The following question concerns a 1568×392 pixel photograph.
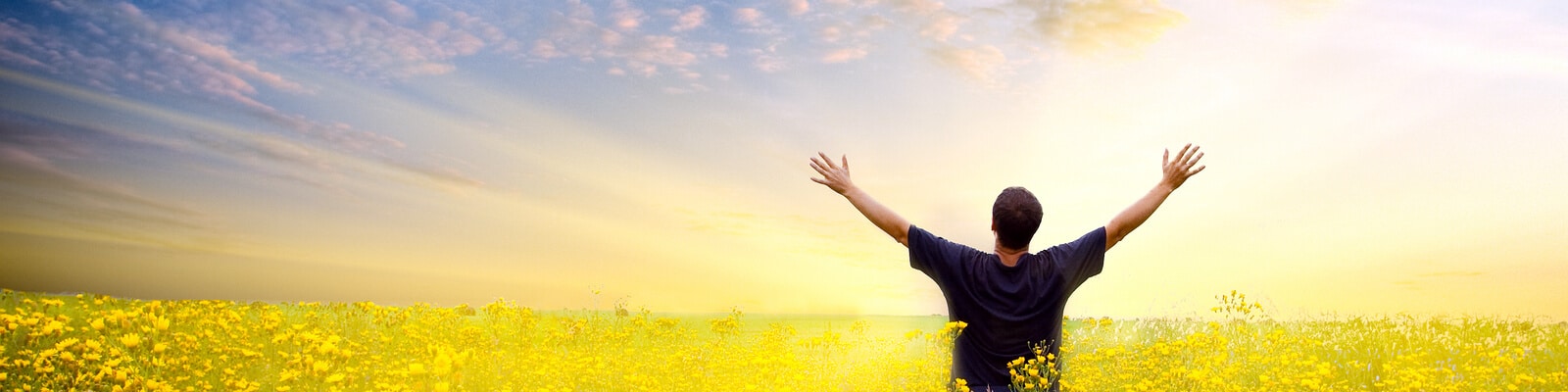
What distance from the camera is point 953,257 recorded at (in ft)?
13.3

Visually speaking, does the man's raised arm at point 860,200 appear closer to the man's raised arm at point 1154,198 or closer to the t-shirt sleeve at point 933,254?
the t-shirt sleeve at point 933,254

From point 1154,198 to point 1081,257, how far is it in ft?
2.03

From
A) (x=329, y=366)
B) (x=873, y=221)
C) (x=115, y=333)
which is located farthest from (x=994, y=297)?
(x=115, y=333)

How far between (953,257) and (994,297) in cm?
24

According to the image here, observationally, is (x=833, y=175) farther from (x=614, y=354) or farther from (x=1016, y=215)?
(x=614, y=354)

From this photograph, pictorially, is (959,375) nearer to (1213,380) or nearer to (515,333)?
(1213,380)

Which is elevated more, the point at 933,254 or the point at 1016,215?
the point at 1016,215

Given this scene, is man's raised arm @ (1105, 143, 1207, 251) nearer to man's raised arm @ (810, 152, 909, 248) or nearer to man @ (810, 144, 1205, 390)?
man @ (810, 144, 1205, 390)

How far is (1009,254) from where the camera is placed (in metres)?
4.08

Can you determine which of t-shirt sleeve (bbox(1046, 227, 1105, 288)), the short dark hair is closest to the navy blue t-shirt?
t-shirt sleeve (bbox(1046, 227, 1105, 288))

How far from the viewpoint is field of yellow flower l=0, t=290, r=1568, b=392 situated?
5.37m

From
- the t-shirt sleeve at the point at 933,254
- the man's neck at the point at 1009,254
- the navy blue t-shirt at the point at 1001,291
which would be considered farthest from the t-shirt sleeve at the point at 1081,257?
the t-shirt sleeve at the point at 933,254

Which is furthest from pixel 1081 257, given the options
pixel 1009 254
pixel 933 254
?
pixel 933 254

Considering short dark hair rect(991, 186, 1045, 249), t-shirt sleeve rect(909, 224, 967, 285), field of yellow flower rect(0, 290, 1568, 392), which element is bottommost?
field of yellow flower rect(0, 290, 1568, 392)
